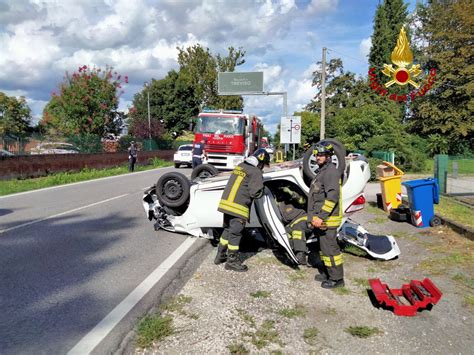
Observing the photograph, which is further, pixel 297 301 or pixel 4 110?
pixel 4 110

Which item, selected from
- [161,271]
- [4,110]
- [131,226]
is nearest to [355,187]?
[161,271]

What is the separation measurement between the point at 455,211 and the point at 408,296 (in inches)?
234

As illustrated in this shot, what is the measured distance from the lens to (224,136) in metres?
18.1

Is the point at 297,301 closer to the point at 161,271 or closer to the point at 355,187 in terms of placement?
the point at 161,271

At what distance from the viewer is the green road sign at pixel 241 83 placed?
37.9 meters

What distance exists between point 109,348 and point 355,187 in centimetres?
407

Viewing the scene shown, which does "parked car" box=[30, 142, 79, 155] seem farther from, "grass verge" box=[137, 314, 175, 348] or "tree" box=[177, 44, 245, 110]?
"tree" box=[177, 44, 245, 110]

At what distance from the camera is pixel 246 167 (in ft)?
18.2

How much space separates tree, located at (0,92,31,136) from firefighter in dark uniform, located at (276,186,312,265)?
2471 inches

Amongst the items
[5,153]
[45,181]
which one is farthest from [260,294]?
[5,153]

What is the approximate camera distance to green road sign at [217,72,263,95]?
1492 inches

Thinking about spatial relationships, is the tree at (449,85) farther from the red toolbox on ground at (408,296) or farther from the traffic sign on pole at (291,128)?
the red toolbox on ground at (408,296)

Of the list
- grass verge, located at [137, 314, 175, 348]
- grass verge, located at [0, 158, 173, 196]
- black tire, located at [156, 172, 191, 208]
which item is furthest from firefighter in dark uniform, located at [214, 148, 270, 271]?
grass verge, located at [0, 158, 173, 196]

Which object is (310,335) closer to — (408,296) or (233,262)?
(408,296)
